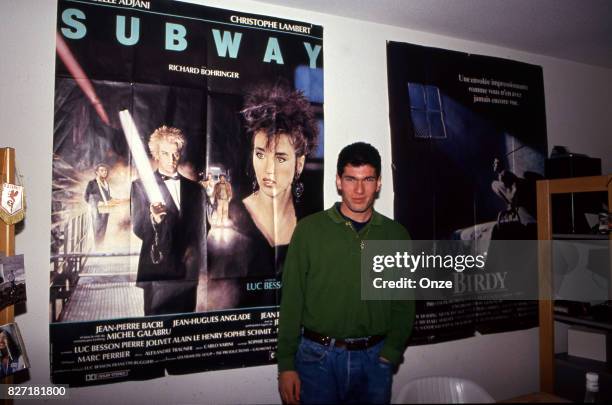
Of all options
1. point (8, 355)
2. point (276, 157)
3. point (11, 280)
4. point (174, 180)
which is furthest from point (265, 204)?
point (8, 355)

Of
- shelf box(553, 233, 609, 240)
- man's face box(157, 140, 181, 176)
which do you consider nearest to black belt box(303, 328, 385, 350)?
man's face box(157, 140, 181, 176)

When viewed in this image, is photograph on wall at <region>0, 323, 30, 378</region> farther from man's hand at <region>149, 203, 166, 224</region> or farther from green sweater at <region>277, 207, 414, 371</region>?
green sweater at <region>277, 207, 414, 371</region>

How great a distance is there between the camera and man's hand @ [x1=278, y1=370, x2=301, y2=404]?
68.0 inches

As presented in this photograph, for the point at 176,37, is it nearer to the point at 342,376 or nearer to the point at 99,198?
the point at 99,198

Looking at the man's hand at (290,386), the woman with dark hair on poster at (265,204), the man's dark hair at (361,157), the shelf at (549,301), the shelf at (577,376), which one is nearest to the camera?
the man's hand at (290,386)

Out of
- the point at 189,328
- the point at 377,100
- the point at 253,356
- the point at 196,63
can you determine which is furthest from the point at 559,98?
the point at 189,328

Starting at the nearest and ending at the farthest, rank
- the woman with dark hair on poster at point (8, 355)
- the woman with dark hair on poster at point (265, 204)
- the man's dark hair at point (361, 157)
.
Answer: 1. the woman with dark hair on poster at point (8, 355)
2. the man's dark hair at point (361, 157)
3. the woman with dark hair on poster at point (265, 204)

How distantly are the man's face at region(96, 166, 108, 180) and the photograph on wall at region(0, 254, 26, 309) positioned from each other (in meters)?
0.48

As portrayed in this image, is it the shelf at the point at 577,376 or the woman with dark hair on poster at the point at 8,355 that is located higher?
the woman with dark hair on poster at the point at 8,355

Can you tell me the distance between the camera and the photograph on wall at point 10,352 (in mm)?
1419

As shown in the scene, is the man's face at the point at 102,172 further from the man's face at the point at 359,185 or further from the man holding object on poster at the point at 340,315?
the man's face at the point at 359,185

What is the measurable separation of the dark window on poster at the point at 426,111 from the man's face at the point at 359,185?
0.75 m

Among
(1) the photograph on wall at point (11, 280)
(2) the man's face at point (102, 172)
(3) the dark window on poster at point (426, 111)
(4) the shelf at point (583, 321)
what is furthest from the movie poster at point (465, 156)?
(1) the photograph on wall at point (11, 280)

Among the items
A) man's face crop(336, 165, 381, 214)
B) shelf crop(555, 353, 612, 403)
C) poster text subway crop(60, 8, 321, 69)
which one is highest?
poster text subway crop(60, 8, 321, 69)
